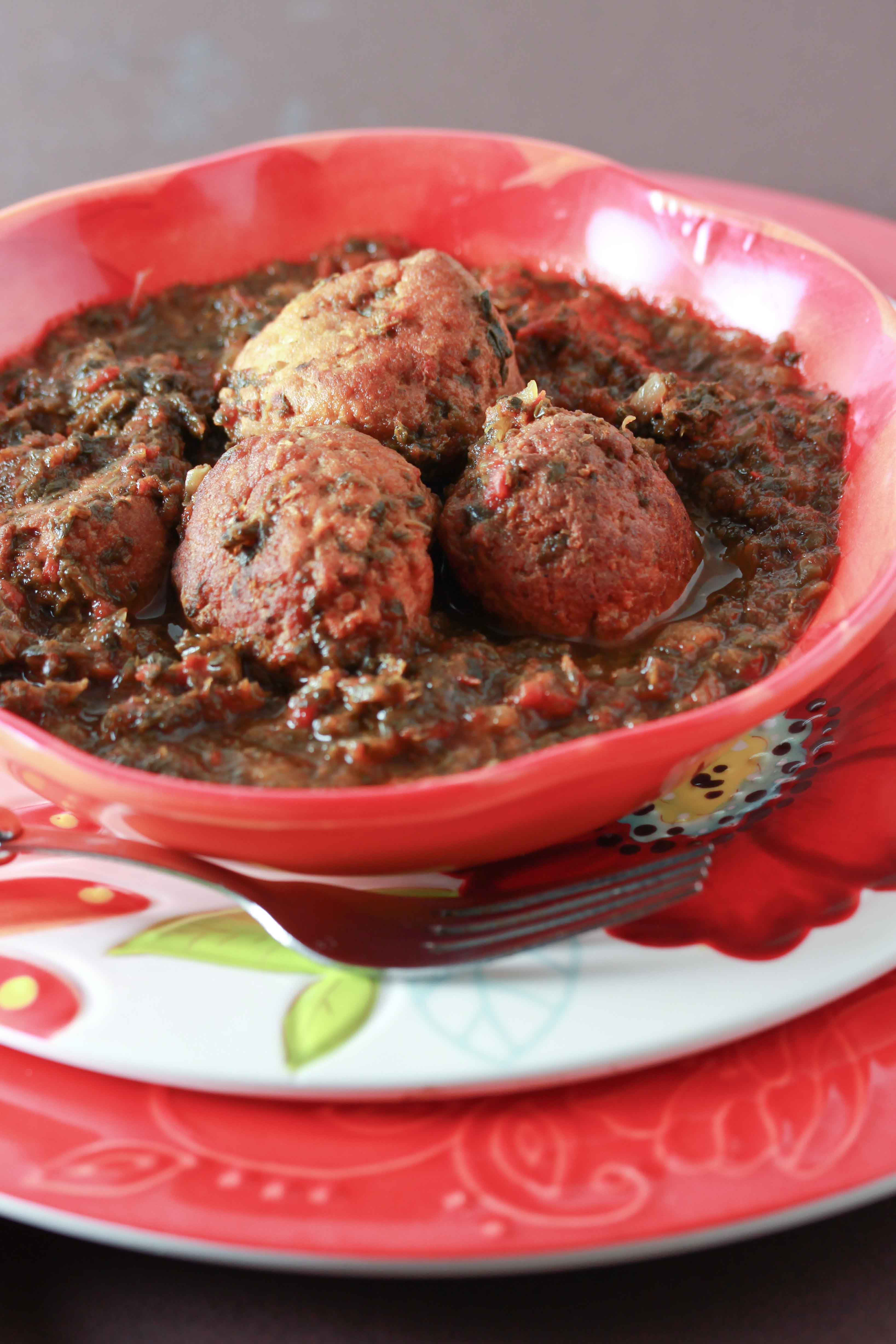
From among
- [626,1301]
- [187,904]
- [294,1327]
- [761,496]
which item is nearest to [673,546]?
[761,496]

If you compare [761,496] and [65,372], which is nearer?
[761,496]

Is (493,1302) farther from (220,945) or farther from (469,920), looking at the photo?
(220,945)

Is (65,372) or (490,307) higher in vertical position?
(490,307)

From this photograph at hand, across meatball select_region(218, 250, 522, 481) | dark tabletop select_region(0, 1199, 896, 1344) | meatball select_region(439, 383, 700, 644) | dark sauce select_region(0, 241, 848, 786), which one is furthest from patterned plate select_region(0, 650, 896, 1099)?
meatball select_region(218, 250, 522, 481)

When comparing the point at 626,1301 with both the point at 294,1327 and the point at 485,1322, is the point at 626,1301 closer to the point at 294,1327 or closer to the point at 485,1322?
the point at 485,1322

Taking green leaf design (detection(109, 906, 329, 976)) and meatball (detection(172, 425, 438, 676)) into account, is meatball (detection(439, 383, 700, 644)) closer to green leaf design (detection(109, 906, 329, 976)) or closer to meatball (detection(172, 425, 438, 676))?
meatball (detection(172, 425, 438, 676))

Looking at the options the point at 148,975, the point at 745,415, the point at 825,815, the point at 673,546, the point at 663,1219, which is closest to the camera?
the point at 663,1219

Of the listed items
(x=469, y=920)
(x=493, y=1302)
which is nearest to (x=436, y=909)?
(x=469, y=920)
